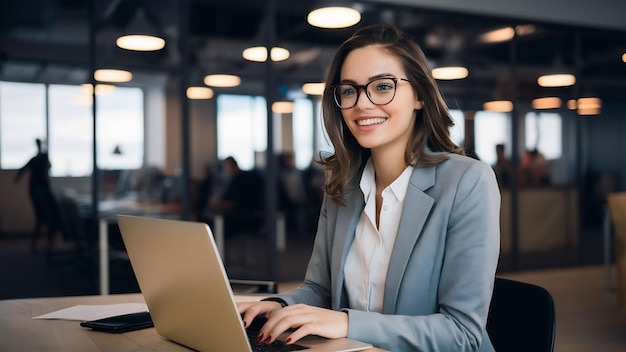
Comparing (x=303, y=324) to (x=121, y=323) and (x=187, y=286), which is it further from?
(x=121, y=323)

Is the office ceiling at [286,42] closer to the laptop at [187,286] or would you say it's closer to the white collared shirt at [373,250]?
the white collared shirt at [373,250]

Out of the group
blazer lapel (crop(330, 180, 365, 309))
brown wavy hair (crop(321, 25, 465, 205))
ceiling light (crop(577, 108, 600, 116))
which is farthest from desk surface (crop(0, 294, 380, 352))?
ceiling light (crop(577, 108, 600, 116))

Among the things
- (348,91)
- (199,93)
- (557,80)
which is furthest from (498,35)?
(348,91)

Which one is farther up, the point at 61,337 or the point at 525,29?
the point at 525,29

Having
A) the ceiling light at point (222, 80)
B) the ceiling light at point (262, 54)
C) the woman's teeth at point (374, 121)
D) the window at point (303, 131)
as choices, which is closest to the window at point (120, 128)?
the ceiling light at point (222, 80)

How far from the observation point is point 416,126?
165cm

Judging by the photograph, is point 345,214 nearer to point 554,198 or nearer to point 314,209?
point 314,209

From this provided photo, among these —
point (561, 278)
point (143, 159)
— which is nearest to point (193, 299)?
point (143, 159)

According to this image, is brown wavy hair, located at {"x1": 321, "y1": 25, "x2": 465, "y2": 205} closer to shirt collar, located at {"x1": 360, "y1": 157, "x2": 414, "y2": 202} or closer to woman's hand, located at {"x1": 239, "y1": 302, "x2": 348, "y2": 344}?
shirt collar, located at {"x1": 360, "y1": 157, "x2": 414, "y2": 202}

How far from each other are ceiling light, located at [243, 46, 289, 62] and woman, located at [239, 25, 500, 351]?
4111 millimetres

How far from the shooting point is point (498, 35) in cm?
678

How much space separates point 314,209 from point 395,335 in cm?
479

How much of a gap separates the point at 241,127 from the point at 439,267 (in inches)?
176

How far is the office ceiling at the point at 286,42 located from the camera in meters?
5.02
